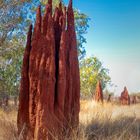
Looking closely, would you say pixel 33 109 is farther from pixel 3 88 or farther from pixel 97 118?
pixel 3 88

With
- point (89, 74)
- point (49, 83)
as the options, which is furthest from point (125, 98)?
point (49, 83)

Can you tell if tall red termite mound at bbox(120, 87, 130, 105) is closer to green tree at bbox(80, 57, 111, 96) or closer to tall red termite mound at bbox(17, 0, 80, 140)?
green tree at bbox(80, 57, 111, 96)

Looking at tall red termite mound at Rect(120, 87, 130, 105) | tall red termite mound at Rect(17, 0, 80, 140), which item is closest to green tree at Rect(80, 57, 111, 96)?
tall red termite mound at Rect(120, 87, 130, 105)

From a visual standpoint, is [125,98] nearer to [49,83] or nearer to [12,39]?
[12,39]

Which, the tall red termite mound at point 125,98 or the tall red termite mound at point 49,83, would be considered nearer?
the tall red termite mound at point 49,83

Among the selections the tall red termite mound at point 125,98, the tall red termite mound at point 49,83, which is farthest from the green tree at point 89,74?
the tall red termite mound at point 49,83

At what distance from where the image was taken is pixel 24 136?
9391mm

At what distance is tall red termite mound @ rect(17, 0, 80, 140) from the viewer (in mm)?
9125

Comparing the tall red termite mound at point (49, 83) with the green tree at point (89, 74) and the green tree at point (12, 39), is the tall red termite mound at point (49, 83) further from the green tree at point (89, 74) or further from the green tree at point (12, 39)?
the green tree at point (89, 74)

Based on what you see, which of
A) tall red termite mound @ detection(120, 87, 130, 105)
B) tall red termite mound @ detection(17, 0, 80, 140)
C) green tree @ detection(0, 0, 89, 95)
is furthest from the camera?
tall red termite mound @ detection(120, 87, 130, 105)

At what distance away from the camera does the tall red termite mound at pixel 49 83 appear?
9.12m

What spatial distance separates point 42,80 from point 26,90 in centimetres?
74

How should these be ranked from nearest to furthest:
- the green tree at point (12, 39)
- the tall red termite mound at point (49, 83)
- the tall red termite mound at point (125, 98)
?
the tall red termite mound at point (49, 83) < the green tree at point (12, 39) < the tall red termite mound at point (125, 98)

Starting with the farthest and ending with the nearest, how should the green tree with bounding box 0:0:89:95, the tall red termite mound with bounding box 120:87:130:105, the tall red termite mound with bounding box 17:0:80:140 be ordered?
the tall red termite mound with bounding box 120:87:130:105
the green tree with bounding box 0:0:89:95
the tall red termite mound with bounding box 17:0:80:140
